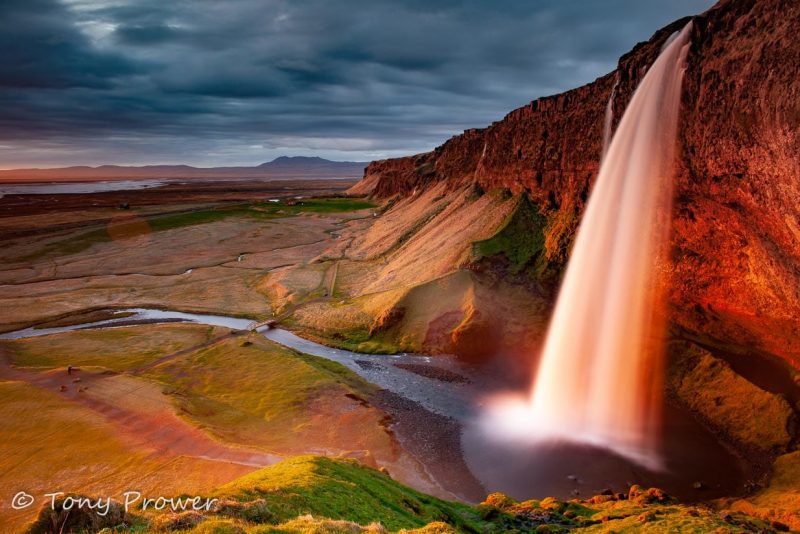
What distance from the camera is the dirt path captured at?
19484 millimetres

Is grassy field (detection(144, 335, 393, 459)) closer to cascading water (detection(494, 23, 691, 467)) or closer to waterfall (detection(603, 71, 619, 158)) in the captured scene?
cascading water (detection(494, 23, 691, 467))

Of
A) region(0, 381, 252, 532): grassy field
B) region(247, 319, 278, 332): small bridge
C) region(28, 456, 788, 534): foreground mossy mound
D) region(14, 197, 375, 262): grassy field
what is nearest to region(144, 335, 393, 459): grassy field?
region(0, 381, 252, 532): grassy field

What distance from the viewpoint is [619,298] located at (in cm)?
2934

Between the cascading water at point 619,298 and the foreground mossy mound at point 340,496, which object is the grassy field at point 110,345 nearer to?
the foreground mossy mound at point 340,496

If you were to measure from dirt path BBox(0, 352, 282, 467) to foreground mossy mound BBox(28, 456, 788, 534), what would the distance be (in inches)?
224

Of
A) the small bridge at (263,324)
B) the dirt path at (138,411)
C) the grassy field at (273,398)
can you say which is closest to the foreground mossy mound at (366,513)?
the dirt path at (138,411)

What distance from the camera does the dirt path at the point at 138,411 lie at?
19.5 metres

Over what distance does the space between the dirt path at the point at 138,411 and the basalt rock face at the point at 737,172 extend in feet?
78.8

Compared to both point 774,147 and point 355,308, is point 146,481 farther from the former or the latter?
point 774,147

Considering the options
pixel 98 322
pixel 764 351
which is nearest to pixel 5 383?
pixel 98 322

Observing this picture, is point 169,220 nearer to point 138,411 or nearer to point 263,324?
point 263,324

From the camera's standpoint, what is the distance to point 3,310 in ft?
144

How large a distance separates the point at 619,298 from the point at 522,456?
1316 centimetres

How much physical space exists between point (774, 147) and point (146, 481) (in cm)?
2820
